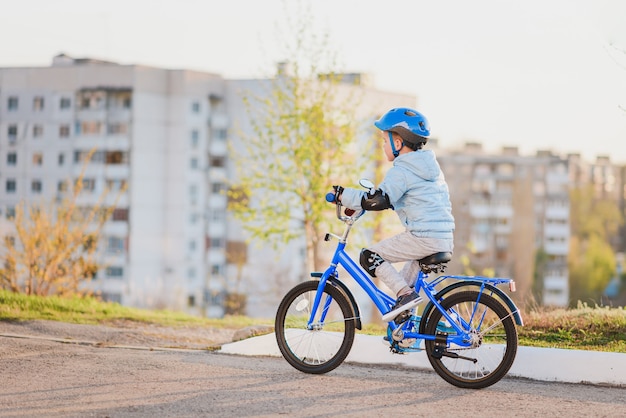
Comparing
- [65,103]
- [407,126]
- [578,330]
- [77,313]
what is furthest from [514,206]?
[407,126]

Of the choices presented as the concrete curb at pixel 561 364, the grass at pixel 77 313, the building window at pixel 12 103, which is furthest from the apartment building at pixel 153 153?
the concrete curb at pixel 561 364

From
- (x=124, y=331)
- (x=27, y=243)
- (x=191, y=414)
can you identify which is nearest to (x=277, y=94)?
(x=27, y=243)

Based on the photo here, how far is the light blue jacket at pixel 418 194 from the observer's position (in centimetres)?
770

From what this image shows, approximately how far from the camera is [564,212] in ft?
461

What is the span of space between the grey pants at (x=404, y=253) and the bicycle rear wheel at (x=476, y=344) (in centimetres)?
33

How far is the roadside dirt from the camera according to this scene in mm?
10648

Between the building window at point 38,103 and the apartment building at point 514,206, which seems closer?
the building window at point 38,103

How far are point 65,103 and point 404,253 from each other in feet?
316

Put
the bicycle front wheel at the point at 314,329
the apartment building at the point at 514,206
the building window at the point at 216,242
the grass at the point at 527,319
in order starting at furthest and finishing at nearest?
1. the apartment building at the point at 514,206
2. the building window at the point at 216,242
3. the grass at the point at 527,319
4. the bicycle front wheel at the point at 314,329

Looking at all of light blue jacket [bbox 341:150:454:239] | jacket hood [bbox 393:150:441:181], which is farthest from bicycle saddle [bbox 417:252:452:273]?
jacket hood [bbox 393:150:441:181]

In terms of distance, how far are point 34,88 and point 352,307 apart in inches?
3846

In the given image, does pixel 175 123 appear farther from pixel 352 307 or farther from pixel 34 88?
pixel 352 307

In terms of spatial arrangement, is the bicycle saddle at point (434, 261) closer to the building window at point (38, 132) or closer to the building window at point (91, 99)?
the building window at point (91, 99)

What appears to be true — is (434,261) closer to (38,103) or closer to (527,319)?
(527,319)
